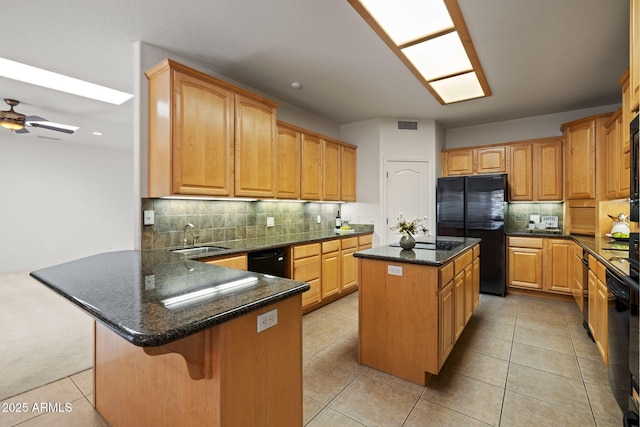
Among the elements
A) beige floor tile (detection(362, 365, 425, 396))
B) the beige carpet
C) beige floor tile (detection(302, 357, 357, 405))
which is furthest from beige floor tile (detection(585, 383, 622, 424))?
the beige carpet

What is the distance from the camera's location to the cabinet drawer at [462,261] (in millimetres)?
2394

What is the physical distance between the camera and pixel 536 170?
14.2ft

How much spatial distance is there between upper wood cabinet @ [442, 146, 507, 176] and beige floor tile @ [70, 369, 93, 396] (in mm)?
5103

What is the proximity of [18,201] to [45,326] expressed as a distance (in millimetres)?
3988

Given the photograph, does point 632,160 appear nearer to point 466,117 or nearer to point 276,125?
point 276,125

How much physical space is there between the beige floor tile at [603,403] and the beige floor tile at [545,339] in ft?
1.79

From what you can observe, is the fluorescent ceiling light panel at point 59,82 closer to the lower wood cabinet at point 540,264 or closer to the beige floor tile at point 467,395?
the beige floor tile at point 467,395

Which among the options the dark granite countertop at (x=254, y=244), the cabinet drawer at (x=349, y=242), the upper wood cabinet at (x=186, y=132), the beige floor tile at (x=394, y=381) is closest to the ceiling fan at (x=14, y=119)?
the upper wood cabinet at (x=186, y=132)

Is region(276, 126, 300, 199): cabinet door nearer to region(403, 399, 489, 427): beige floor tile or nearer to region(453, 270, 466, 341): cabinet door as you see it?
region(453, 270, 466, 341): cabinet door

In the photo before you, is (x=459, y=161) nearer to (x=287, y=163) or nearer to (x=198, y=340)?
(x=287, y=163)

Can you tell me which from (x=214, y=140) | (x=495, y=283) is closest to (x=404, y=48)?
(x=214, y=140)

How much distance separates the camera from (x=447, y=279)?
217cm

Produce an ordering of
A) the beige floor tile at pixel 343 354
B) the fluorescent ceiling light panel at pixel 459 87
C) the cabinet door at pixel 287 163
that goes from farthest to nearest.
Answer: the cabinet door at pixel 287 163 < the fluorescent ceiling light panel at pixel 459 87 < the beige floor tile at pixel 343 354

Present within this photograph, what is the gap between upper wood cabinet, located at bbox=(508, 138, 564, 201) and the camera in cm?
420
